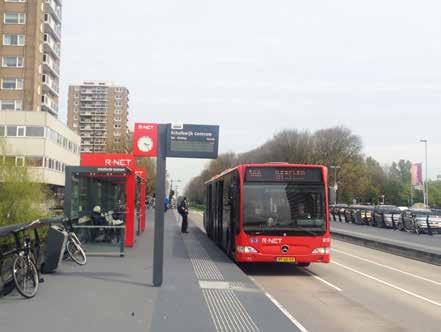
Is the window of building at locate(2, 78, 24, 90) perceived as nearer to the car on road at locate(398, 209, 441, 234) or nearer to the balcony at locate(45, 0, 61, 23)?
the balcony at locate(45, 0, 61, 23)

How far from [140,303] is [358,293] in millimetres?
5123

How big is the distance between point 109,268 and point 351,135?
6415 cm

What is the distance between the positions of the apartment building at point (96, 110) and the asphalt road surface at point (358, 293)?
144110mm

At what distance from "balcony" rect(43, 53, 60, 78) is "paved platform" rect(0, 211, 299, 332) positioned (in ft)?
215

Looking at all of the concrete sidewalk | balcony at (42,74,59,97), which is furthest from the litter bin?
balcony at (42,74,59,97)

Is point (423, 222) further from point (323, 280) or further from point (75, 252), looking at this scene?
point (75, 252)

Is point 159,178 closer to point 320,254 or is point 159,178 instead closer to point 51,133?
point 320,254

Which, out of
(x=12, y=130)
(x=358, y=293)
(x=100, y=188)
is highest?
(x=12, y=130)

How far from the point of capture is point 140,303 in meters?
8.61

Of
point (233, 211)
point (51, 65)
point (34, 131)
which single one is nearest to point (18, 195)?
point (233, 211)

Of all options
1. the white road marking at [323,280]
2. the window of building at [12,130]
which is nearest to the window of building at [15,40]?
the window of building at [12,130]

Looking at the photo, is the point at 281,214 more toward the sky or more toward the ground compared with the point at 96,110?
more toward the ground

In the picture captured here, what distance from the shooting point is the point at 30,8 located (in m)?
69.2

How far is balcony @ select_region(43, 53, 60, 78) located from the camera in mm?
73750
